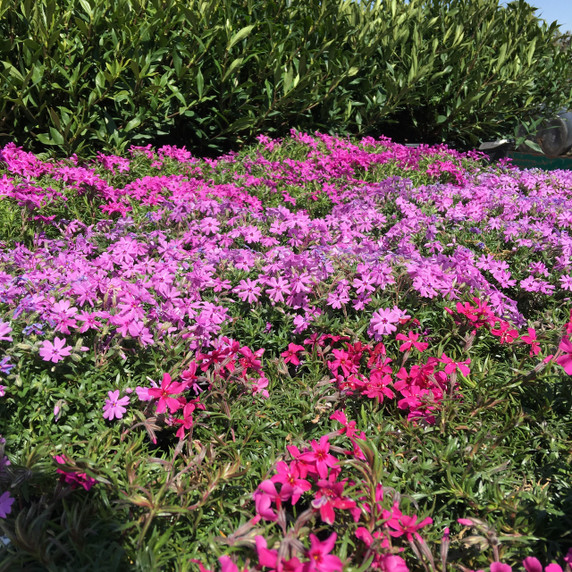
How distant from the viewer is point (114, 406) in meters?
1.86

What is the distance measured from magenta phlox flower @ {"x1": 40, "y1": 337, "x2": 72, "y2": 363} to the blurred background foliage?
3.64 m

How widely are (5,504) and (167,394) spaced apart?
0.61 m

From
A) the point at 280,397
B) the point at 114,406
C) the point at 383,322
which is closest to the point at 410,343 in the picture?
the point at 383,322

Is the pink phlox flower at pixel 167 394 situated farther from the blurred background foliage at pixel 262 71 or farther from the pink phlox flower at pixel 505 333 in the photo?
the blurred background foliage at pixel 262 71

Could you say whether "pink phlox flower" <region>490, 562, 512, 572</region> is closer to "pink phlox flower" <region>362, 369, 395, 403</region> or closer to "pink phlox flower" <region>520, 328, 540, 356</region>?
"pink phlox flower" <region>362, 369, 395, 403</region>

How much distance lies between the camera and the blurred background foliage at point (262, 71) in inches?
191

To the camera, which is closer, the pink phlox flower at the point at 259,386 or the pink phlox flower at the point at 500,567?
the pink phlox flower at the point at 500,567

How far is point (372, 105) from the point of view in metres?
7.16

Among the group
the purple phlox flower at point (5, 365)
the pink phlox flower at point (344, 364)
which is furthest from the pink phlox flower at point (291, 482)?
the purple phlox flower at point (5, 365)

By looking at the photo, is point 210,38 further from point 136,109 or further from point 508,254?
point 508,254

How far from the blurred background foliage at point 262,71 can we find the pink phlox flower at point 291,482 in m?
4.50

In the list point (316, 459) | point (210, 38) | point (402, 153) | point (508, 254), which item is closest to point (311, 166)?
point (402, 153)

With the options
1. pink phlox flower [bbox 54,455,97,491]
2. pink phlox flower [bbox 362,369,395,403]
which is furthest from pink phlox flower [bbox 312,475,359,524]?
pink phlox flower [bbox 54,455,97,491]

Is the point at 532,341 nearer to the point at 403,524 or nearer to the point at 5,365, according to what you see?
the point at 403,524
